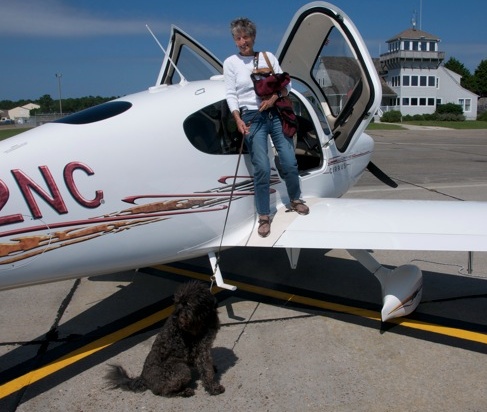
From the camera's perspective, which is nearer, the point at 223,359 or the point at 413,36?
the point at 223,359

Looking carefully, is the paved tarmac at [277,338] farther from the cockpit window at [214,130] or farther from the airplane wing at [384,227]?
the cockpit window at [214,130]

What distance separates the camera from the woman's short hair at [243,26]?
4.60m

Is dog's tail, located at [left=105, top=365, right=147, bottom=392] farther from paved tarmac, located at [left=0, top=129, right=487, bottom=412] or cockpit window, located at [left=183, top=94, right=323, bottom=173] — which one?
cockpit window, located at [left=183, top=94, right=323, bottom=173]

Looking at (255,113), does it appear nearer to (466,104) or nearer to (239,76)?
(239,76)

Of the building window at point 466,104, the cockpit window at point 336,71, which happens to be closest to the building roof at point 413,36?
the building window at point 466,104

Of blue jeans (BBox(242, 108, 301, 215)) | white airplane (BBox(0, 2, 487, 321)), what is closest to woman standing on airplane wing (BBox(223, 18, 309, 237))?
blue jeans (BBox(242, 108, 301, 215))

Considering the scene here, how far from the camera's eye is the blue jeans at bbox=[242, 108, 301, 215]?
15.7ft

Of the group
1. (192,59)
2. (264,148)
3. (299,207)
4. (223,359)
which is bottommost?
(223,359)

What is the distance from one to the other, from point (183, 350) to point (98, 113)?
208 centimetres

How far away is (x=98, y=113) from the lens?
4.40 meters

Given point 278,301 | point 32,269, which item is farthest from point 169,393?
point 278,301

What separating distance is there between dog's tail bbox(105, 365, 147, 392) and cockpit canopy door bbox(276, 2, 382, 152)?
140 inches

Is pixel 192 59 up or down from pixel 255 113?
up

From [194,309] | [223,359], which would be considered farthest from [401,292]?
[194,309]
